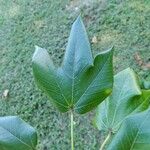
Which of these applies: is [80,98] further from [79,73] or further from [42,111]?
[42,111]

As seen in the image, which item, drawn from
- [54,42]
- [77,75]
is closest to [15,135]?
[77,75]

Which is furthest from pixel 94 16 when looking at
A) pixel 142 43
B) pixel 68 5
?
pixel 142 43

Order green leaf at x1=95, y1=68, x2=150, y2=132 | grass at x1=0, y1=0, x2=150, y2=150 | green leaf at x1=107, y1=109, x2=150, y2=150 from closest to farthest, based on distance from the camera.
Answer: green leaf at x1=107, y1=109, x2=150, y2=150
green leaf at x1=95, y1=68, x2=150, y2=132
grass at x1=0, y1=0, x2=150, y2=150

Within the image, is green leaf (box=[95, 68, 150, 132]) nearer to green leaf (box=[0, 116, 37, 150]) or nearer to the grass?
green leaf (box=[0, 116, 37, 150])

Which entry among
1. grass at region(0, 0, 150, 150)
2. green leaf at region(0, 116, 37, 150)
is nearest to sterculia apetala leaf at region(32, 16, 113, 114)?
green leaf at region(0, 116, 37, 150)

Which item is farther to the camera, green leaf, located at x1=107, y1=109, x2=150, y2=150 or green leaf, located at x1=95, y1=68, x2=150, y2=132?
green leaf, located at x1=95, y1=68, x2=150, y2=132
